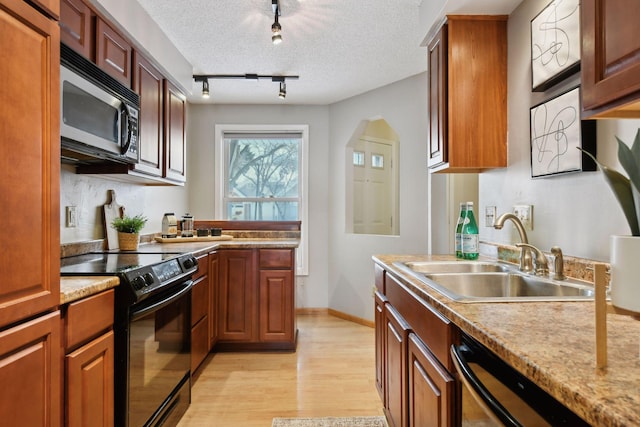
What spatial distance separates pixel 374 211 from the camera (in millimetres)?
4379

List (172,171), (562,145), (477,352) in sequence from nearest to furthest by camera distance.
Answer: (477,352) → (562,145) → (172,171)

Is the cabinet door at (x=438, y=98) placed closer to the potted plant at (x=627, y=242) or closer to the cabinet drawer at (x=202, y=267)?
the potted plant at (x=627, y=242)

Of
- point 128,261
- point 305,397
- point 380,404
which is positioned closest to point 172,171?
point 128,261

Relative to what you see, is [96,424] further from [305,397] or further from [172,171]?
[172,171]

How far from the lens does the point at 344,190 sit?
160 inches

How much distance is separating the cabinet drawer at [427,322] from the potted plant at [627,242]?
1.40 feet

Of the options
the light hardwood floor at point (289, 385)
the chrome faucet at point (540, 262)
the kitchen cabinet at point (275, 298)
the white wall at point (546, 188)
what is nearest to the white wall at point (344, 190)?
the light hardwood floor at point (289, 385)

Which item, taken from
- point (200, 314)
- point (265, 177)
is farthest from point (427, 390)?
point (265, 177)

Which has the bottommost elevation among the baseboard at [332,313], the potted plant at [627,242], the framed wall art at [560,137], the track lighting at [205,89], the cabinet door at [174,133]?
the baseboard at [332,313]

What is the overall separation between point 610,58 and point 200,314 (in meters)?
2.61

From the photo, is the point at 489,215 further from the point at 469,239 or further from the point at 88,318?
the point at 88,318

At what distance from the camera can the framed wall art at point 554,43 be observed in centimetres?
146

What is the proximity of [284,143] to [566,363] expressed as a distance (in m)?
3.93

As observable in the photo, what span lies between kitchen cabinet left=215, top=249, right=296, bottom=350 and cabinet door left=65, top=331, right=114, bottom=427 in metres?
1.67
